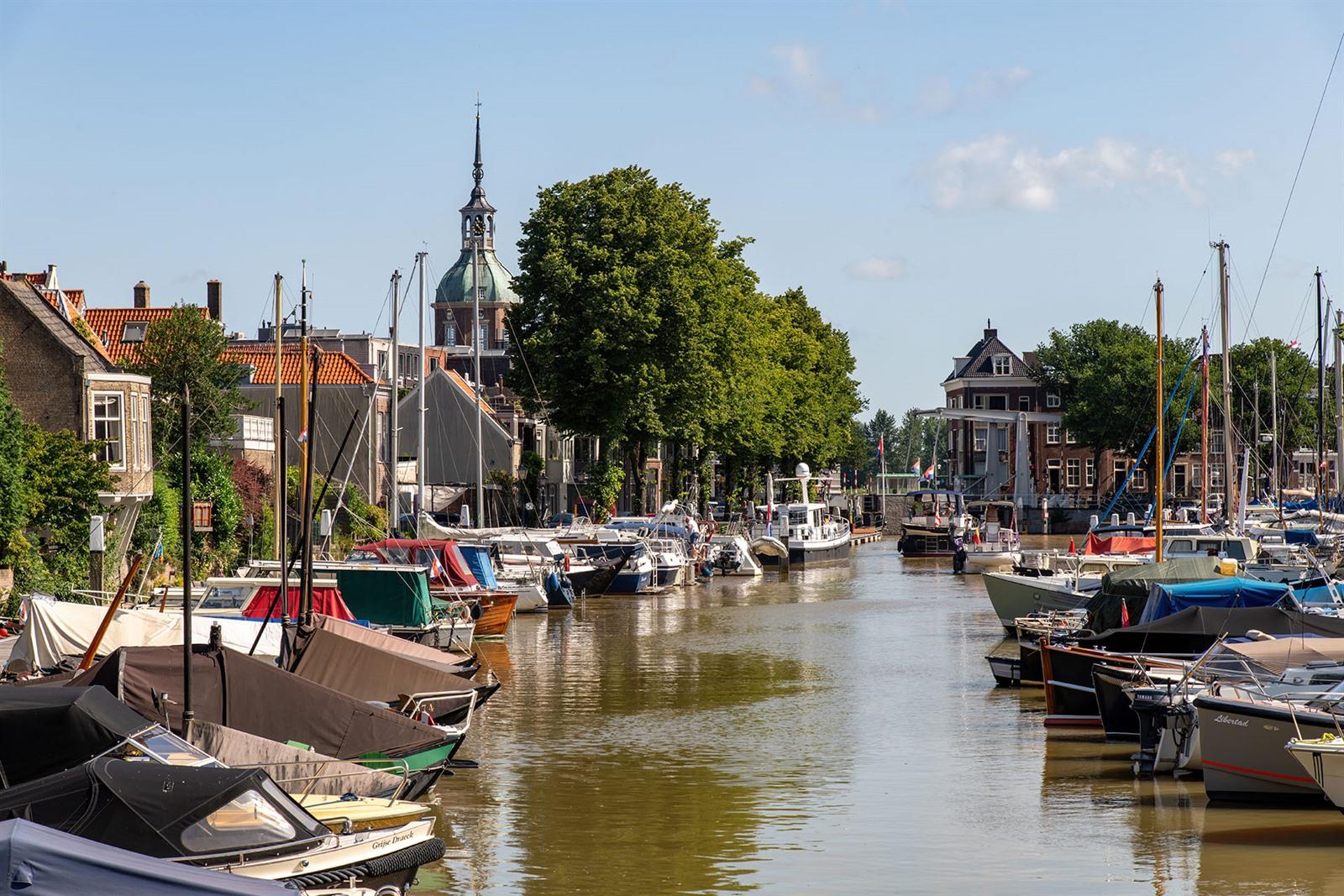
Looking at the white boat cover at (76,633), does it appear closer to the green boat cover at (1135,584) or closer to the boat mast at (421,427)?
the green boat cover at (1135,584)

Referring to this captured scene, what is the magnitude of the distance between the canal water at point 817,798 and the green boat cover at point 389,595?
240 cm

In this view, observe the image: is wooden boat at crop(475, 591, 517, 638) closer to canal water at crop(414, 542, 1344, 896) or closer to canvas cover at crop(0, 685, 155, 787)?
canal water at crop(414, 542, 1344, 896)

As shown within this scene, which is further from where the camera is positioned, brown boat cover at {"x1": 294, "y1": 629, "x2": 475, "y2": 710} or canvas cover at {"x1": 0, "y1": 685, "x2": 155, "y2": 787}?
brown boat cover at {"x1": 294, "y1": 629, "x2": 475, "y2": 710}

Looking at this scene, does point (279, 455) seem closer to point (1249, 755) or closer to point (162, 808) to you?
point (162, 808)

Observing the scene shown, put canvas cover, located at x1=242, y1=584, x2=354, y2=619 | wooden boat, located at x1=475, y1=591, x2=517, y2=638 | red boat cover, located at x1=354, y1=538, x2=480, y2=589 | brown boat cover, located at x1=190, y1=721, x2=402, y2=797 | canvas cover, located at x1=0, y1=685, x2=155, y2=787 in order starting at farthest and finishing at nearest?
1. red boat cover, located at x1=354, y1=538, x2=480, y2=589
2. wooden boat, located at x1=475, y1=591, x2=517, y2=638
3. canvas cover, located at x1=242, y1=584, x2=354, y2=619
4. brown boat cover, located at x1=190, y1=721, x2=402, y2=797
5. canvas cover, located at x1=0, y1=685, x2=155, y2=787

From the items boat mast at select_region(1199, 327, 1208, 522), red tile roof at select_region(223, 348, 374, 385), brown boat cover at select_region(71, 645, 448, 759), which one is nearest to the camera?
brown boat cover at select_region(71, 645, 448, 759)

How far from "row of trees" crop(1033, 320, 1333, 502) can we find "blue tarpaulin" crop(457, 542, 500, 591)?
275 feet

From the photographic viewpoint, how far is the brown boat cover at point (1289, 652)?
2505 cm

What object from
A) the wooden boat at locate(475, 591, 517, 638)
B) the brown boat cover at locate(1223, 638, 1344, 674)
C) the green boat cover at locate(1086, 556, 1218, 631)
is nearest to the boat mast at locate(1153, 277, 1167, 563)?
the green boat cover at locate(1086, 556, 1218, 631)

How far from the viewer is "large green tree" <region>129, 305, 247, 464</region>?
5988 cm

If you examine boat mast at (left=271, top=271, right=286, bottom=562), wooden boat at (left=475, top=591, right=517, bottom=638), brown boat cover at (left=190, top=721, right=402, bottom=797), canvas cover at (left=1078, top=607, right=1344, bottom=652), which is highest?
boat mast at (left=271, top=271, right=286, bottom=562)

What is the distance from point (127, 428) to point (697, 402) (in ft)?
104

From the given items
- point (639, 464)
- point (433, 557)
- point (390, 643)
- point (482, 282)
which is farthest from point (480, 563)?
point (482, 282)

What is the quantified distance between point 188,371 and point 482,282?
9672 centimetres
